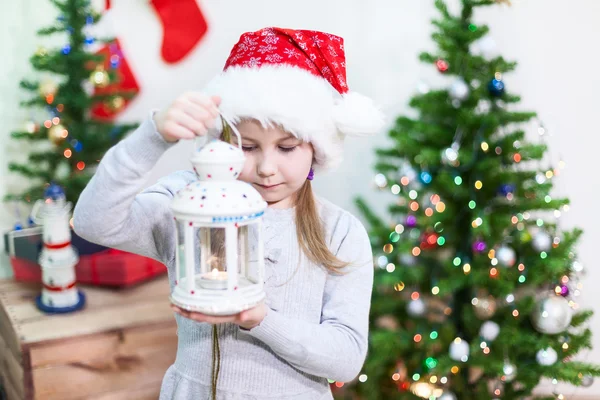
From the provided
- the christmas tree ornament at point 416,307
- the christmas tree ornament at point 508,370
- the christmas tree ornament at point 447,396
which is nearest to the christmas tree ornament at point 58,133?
the christmas tree ornament at point 416,307

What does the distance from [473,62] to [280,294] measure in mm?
1189

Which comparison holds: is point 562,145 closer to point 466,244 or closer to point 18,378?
point 466,244

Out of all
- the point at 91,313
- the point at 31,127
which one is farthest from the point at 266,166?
the point at 31,127

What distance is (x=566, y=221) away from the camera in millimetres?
2594

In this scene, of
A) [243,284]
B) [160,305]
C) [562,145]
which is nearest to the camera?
[243,284]

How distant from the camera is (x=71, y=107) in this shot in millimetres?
2262

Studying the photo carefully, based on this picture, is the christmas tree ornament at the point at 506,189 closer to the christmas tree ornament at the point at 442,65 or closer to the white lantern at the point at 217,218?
the christmas tree ornament at the point at 442,65

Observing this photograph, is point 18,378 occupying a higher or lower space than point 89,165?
lower

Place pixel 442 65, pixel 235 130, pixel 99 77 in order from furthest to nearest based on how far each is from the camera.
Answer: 1. pixel 99 77
2. pixel 442 65
3. pixel 235 130

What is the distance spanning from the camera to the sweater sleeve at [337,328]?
99 cm

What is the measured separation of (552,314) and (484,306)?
8.2 inches

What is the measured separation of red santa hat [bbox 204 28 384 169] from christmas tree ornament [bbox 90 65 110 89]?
1.32 meters

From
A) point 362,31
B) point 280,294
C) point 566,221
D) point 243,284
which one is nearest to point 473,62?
point 362,31

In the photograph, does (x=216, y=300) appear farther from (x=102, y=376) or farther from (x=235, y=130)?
(x=102, y=376)
